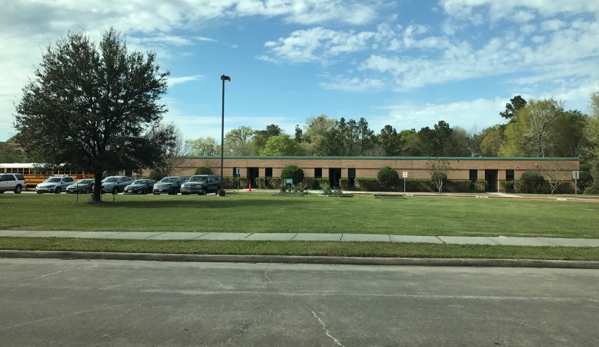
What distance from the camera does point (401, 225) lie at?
1573 centimetres

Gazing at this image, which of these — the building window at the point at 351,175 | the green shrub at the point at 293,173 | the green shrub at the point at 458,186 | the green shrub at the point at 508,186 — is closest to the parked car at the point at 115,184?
the green shrub at the point at 293,173

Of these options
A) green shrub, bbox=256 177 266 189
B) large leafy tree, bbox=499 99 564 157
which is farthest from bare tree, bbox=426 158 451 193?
large leafy tree, bbox=499 99 564 157

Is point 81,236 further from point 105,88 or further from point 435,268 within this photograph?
point 105,88

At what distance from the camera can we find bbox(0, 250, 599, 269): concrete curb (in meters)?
9.82

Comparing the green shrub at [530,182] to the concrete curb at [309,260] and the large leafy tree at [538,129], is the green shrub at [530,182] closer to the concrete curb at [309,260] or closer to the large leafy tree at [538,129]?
the large leafy tree at [538,129]

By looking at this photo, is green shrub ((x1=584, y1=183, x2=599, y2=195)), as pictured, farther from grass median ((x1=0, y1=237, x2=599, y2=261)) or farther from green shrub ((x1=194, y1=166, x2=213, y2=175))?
grass median ((x1=0, y1=237, x2=599, y2=261))

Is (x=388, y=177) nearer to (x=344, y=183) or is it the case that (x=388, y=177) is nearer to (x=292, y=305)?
(x=344, y=183)

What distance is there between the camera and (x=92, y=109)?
26.6 metres

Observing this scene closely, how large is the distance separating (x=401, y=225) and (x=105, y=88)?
66.0ft

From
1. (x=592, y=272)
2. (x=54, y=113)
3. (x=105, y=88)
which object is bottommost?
(x=592, y=272)

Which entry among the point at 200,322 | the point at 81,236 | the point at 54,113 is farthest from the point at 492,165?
the point at 200,322

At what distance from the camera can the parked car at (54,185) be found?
141 ft

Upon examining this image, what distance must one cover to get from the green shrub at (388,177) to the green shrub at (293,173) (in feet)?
30.9

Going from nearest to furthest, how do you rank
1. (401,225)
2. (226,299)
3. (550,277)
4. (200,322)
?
(200,322)
(226,299)
(550,277)
(401,225)
